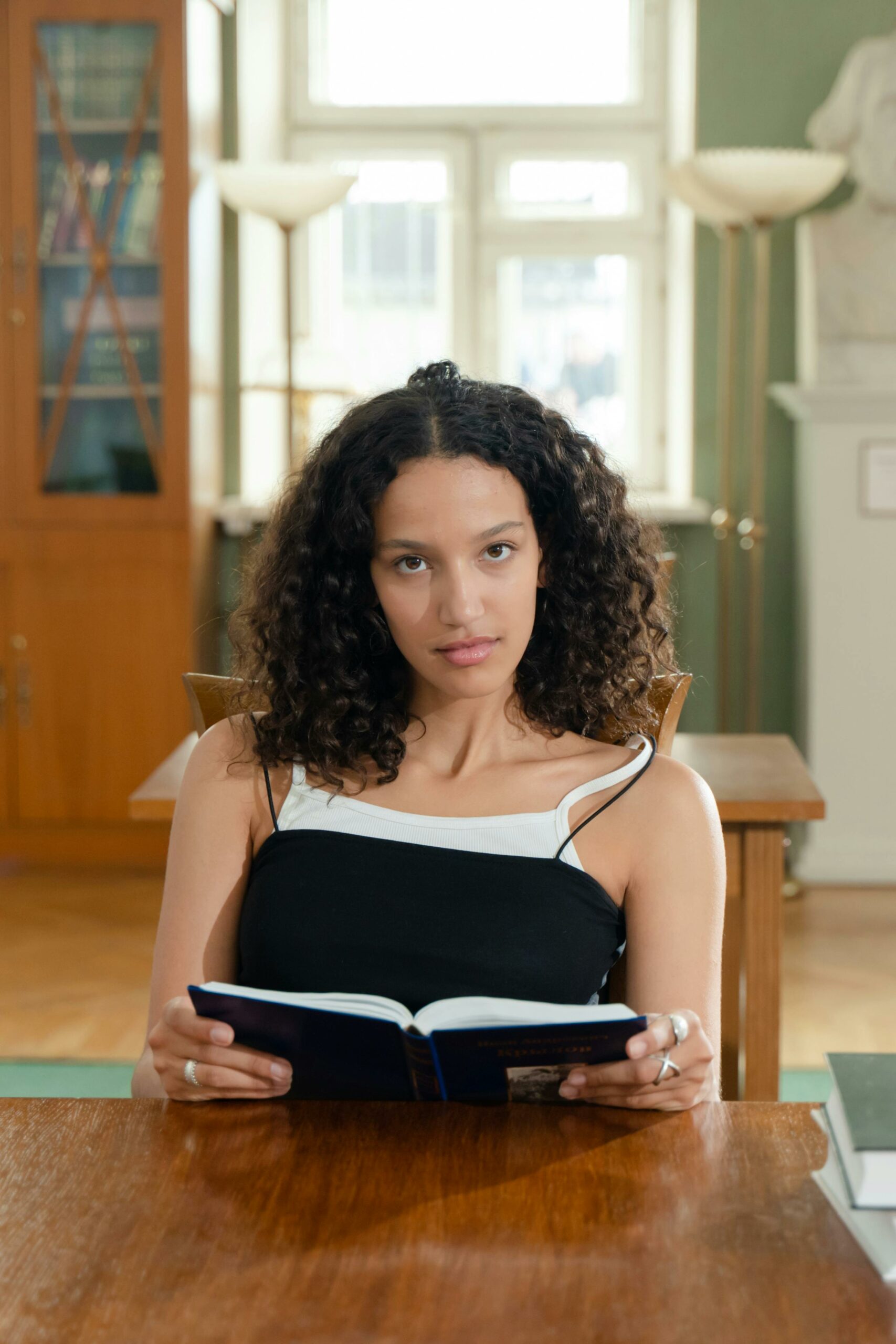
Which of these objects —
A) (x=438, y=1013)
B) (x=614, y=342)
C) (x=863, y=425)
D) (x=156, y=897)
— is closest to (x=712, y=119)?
(x=614, y=342)

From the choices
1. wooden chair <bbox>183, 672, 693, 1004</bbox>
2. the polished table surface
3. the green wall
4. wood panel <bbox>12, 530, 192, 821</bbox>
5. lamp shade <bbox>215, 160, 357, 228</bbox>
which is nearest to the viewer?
the polished table surface

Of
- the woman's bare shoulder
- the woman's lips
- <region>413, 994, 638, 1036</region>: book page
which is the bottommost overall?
<region>413, 994, 638, 1036</region>: book page

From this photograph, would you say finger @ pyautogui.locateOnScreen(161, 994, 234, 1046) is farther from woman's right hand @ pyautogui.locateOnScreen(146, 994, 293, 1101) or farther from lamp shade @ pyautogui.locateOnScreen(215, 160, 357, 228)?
lamp shade @ pyautogui.locateOnScreen(215, 160, 357, 228)

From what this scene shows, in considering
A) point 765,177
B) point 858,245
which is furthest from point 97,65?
point 858,245

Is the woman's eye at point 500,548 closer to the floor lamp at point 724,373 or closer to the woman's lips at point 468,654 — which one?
the woman's lips at point 468,654

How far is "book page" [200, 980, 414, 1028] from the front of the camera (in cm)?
101

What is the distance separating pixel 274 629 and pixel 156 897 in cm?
260

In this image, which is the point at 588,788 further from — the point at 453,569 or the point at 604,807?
the point at 453,569

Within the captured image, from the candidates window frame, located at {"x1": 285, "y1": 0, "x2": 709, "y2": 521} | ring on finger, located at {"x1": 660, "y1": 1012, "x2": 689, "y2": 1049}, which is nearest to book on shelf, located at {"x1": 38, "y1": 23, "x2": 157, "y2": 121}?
window frame, located at {"x1": 285, "y1": 0, "x2": 709, "y2": 521}

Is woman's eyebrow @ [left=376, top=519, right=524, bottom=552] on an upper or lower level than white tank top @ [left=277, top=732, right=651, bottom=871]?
upper

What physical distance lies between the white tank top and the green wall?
289 centimetres

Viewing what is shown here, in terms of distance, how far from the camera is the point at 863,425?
3.86 m

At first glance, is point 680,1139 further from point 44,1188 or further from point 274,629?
point 274,629

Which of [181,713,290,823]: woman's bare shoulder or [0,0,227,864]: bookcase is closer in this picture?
[181,713,290,823]: woman's bare shoulder
